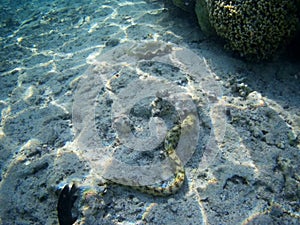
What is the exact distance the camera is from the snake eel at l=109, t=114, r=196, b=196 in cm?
282

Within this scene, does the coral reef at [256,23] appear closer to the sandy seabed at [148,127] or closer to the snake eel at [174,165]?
the sandy seabed at [148,127]

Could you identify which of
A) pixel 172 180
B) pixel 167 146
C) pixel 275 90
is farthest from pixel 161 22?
pixel 172 180

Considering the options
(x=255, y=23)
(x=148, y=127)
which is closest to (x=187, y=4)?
(x=255, y=23)

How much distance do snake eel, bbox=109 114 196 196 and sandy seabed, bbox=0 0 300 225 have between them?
0.31ft

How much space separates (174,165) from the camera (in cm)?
307

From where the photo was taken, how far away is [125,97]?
413cm

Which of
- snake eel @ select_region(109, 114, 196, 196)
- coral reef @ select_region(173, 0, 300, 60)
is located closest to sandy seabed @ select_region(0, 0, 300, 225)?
snake eel @ select_region(109, 114, 196, 196)

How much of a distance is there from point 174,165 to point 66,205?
1.39m

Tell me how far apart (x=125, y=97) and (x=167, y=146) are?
1.33 m

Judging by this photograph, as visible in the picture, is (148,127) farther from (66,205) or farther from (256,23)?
(256,23)

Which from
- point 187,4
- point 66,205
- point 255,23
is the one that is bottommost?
point 66,205

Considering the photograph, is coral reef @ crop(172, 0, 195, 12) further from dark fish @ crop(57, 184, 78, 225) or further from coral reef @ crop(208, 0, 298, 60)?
dark fish @ crop(57, 184, 78, 225)

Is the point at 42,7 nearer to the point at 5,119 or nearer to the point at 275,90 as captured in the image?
the point at 5,119

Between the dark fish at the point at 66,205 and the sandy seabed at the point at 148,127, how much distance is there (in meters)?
0.12
